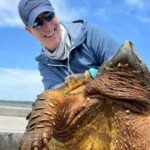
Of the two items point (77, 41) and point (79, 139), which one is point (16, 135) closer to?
point (77, 41)

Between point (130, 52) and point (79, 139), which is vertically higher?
point (130, 52)

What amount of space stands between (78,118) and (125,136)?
27 centimetres

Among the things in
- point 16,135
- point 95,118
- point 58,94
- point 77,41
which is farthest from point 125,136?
point 16,135

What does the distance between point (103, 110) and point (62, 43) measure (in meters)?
1.13

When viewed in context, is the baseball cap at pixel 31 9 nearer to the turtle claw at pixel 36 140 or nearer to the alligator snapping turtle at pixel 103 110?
the alligator snapping turtle at pixel 103 110

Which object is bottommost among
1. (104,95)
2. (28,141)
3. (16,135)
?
(28,141)

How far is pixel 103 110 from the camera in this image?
303 cm

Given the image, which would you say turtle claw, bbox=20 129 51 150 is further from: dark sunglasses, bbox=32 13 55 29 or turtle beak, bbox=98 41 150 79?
dark sunglasses, bbox=32 13 55 29

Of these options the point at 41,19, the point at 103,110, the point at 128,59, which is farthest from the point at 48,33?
the point at 128,59

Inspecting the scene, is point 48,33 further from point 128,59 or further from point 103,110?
point 128,59

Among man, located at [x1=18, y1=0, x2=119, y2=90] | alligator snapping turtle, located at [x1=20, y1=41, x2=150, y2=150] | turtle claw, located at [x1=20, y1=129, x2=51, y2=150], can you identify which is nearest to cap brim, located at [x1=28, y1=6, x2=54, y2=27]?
man, located at [x1=18, y1=0, x2=119, y2=90]

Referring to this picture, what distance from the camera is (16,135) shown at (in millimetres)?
6051

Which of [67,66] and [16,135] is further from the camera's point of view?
[16,135]

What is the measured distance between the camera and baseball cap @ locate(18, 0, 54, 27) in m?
3.88
